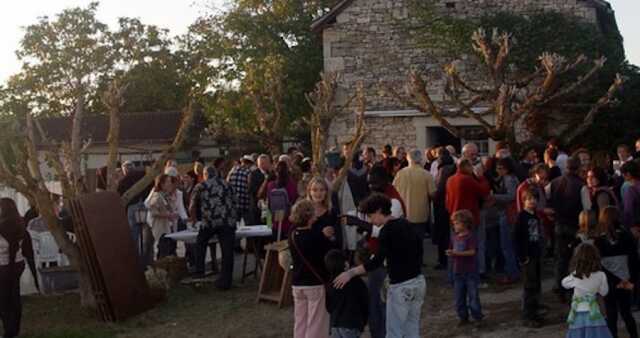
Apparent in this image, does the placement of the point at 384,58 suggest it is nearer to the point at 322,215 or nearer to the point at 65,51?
the point at 322,215

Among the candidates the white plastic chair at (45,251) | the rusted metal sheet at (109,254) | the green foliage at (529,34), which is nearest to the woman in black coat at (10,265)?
the rusted metal sheet at (109,254)

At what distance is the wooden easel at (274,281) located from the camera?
10.3 m

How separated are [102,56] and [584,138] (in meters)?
28.6

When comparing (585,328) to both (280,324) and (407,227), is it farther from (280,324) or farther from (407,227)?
(280,324)

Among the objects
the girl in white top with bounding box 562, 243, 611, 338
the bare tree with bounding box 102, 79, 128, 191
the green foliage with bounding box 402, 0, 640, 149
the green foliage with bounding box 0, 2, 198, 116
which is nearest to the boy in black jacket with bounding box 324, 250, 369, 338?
the girl in white top with bounding box 562, 243, 611, 338

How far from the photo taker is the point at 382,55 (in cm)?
2178

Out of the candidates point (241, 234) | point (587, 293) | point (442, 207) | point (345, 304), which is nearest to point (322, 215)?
point (345, 304)

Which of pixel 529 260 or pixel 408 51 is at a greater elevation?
pixel 408 51

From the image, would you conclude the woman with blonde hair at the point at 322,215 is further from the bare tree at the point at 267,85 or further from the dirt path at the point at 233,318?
the bare tree at the point at 267,85

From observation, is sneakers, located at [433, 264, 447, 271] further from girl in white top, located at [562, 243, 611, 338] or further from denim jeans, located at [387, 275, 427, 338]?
denim jeans, located at [387, 275, 427, 338]

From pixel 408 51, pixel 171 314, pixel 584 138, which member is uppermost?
pixel 408 51

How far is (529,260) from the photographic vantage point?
8555 millimetres

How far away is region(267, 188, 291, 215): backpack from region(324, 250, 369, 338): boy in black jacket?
4.65m

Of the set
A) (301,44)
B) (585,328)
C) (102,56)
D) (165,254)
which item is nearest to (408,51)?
(301,44)
